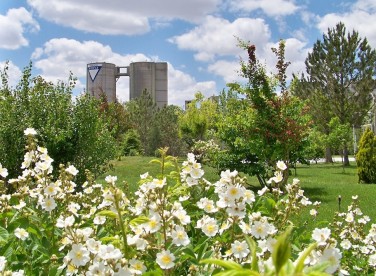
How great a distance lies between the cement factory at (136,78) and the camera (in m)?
52.9

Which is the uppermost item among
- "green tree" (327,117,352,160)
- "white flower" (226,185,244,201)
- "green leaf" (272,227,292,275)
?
"green tree" (327,117,352,160)

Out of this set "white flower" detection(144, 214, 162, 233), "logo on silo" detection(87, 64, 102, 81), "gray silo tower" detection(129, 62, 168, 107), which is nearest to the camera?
"white flower" detection(144, 214, 162, 233)

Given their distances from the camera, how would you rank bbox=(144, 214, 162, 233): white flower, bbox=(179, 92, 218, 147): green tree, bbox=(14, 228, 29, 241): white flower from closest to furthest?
bbox=(144, 214, 162, 233): white flower → bbox=(14, 228, 29, 241): white flower → bbox=(179, 92, 218, 147): green tree

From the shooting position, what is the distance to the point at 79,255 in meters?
1.52

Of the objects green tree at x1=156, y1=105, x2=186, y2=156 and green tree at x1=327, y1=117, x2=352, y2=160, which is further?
green tree at x1=156, y1=105, x2=186, y2=156

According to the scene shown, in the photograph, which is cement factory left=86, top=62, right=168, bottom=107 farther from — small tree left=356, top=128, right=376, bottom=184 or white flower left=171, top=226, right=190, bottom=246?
white flower left=171, top=226, right=190, bottom=246

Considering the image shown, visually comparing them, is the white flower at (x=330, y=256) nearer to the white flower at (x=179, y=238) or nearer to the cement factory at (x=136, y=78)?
the white flower at (x=179, y=238)

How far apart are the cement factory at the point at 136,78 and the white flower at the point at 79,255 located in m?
51.3

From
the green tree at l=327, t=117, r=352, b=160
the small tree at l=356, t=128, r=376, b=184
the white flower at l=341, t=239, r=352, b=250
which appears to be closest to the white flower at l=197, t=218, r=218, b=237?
the white flower at l=341, t=239, r=352, b=250

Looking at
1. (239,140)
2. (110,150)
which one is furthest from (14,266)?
(239,140)

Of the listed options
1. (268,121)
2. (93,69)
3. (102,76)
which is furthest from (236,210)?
(93,69)

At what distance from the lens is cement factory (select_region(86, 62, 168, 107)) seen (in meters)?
52.9

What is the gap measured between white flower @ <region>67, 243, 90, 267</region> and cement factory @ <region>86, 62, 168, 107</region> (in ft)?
168

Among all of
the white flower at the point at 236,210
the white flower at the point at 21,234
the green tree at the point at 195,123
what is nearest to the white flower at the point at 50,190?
the white flower at the point at 21,234
